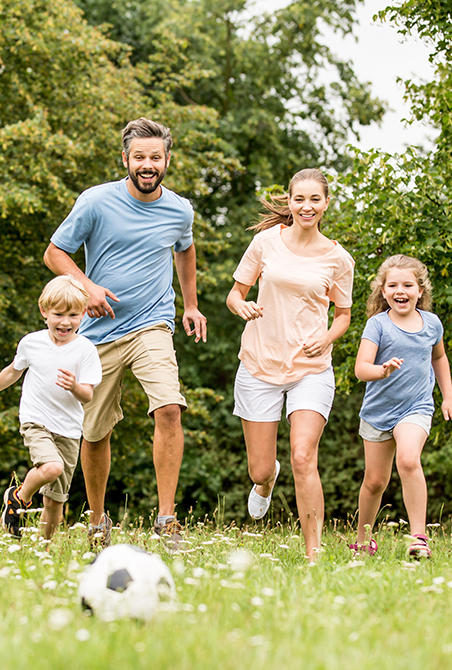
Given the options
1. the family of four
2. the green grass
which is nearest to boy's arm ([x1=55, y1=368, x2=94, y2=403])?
the family of four

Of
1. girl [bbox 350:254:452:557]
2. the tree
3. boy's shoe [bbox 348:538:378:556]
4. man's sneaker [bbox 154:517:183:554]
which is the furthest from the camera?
the tree

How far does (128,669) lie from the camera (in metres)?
1.93

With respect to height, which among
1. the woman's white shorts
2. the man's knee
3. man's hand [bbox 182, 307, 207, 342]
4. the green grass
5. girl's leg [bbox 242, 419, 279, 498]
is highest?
man's hand [bbox 182, 307, 207, 342]

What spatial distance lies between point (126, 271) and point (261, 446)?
4.73 ft

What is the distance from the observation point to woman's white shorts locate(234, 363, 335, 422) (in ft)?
14.9

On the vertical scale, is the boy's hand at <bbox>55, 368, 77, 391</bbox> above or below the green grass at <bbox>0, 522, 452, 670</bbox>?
above

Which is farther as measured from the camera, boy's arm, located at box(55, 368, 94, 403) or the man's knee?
the man's knee

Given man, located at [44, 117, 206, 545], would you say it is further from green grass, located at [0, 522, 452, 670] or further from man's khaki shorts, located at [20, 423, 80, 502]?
green grass, located at [0, 522, 452, 670]

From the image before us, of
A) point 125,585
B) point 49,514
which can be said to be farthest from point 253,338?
point 125,585

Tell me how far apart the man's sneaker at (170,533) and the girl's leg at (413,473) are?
140cm

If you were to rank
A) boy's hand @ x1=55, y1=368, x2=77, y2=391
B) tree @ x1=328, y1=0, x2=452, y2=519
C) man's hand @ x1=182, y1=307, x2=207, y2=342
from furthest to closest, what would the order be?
tree @ x1=328, y1=0, x2=452, y2=519, man's hand @ x1=182, y1=307, x2=207, y2=342, boy's hand @ x1=55, y1=368, x2=77, y2=391

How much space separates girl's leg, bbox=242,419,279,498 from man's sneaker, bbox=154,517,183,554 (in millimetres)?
685

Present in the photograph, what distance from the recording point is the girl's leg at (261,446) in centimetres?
485

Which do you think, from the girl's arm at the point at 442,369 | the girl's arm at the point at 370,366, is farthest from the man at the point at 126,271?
the girl's arm at the point at 442,369
